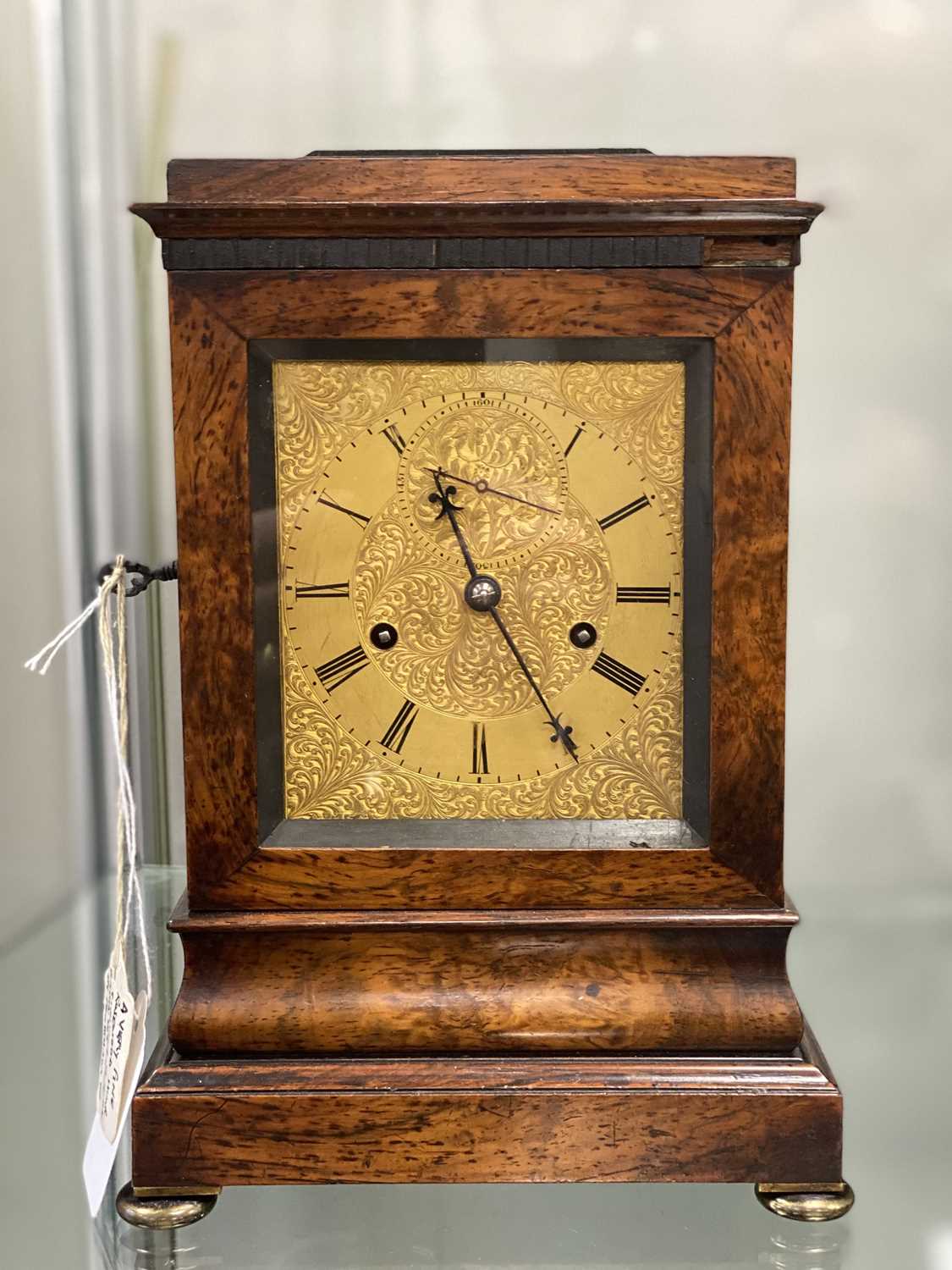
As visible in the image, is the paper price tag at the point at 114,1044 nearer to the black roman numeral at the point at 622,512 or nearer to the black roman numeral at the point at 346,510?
the black roman numeral at the point at 346,510

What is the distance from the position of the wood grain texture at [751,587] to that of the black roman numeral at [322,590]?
0.31 metres

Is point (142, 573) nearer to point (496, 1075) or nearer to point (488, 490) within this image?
point (488, 490)

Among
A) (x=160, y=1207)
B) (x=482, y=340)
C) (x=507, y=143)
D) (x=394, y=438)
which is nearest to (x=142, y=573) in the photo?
(x=394, y=438)

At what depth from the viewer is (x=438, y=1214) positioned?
4.11ft

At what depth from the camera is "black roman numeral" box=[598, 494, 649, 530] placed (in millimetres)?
1245

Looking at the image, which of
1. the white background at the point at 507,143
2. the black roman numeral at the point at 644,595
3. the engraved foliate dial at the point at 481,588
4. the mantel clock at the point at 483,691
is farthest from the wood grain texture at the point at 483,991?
the white background at the point at 507,143

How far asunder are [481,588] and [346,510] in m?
0.13

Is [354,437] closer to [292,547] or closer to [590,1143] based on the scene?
[292,547]

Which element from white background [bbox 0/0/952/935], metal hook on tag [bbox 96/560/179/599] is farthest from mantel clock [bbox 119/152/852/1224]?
white background [bbox 0/0/952/935]

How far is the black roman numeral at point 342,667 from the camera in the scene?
1262mm

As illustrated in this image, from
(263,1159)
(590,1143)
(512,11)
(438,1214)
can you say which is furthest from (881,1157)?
(512,11)

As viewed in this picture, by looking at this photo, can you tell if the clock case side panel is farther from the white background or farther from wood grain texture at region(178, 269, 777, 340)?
the white background

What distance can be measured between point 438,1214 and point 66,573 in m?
0.99

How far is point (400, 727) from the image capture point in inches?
50.1
